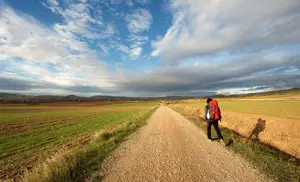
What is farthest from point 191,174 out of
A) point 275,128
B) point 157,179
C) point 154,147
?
point 275,128

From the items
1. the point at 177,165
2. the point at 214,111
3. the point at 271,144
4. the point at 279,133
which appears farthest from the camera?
the point at 279,133

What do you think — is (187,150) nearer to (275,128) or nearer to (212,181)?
→ (212,181)

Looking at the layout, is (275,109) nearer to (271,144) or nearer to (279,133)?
(279,133)

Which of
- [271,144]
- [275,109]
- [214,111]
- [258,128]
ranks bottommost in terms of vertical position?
[271,144]

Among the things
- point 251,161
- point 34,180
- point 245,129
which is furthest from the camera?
point 245,129

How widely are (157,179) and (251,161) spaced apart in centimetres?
378

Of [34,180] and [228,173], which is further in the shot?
[228,173]

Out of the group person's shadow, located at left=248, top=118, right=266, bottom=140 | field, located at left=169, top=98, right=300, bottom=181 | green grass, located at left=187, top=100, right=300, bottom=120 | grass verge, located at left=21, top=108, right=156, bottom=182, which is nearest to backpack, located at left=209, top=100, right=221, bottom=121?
field, located at left=169, top=98, right=300, bottom=181

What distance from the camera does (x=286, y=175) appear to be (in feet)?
15.0

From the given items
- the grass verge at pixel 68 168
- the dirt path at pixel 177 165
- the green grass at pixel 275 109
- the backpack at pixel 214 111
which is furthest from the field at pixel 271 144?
the grass verge at pixel 68 168

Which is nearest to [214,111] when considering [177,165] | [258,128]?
[177,165]

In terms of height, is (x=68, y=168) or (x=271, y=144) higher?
(x=68, y=168)

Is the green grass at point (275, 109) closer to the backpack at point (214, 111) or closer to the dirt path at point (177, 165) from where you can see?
the backpack at point (214, 111)

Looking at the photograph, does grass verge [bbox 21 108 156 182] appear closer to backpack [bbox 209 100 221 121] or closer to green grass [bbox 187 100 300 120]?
backpack [bbox 209 100 221 121]
